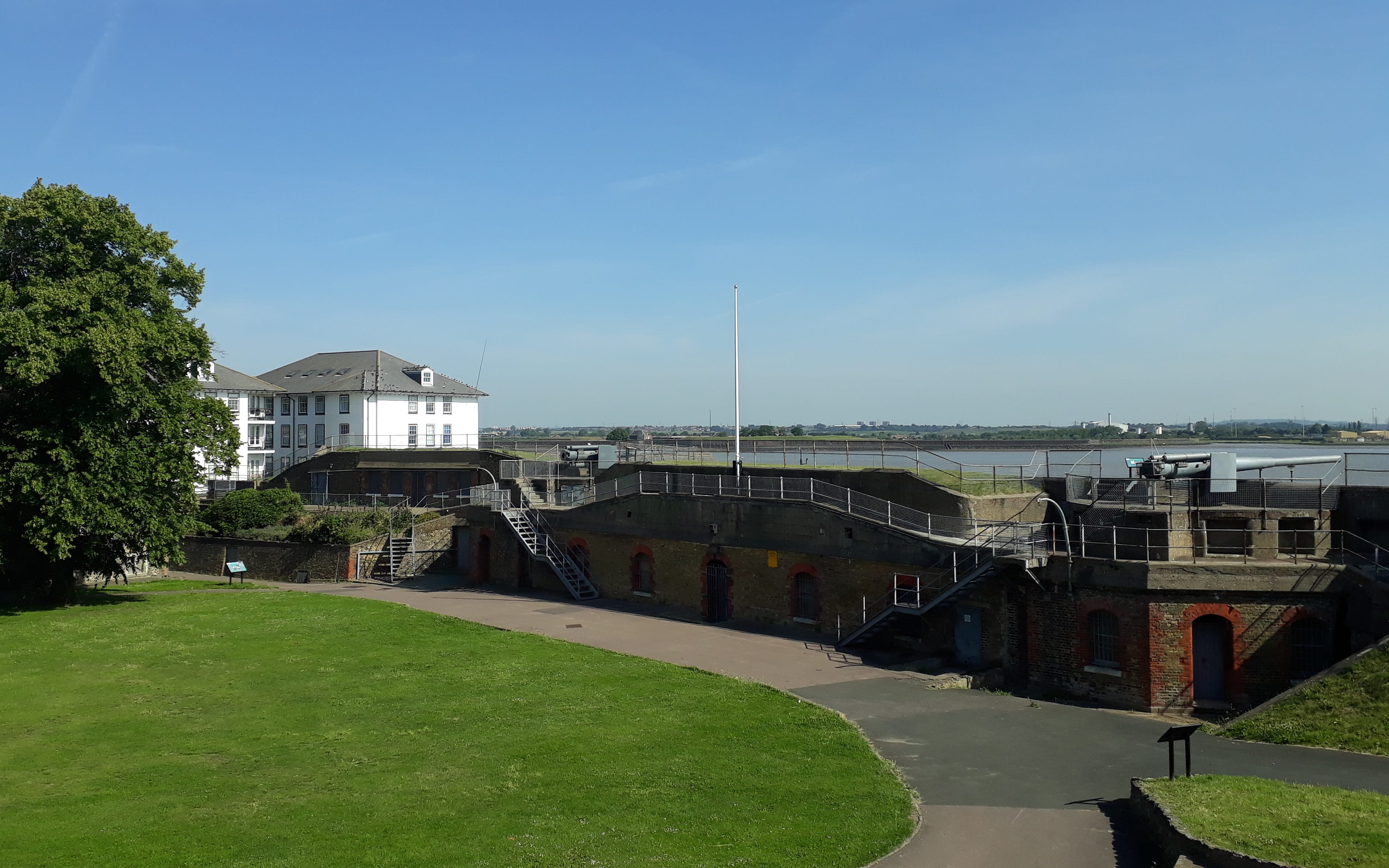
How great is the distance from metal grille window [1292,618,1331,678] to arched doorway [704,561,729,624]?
16.6 m

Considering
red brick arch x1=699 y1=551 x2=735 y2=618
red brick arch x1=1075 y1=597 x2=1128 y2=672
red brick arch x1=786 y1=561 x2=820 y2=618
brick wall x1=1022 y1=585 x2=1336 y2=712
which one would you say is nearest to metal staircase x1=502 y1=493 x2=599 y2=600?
red brick arch x1=699 y1=551 x2=735 y2=618

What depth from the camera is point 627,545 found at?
35844 millimetres

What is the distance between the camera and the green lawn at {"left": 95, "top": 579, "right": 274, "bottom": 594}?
130 ft

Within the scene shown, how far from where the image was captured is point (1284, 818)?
12422 millimetres

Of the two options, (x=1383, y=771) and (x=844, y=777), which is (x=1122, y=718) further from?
(x=844, y=777)

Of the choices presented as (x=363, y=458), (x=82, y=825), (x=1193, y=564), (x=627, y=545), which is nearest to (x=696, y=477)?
(x=627, y=545)

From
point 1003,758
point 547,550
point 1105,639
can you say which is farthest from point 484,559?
point 1003,758

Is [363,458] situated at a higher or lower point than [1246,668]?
higher

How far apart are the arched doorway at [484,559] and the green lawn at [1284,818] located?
31437 mm

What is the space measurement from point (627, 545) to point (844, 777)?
20560 mm

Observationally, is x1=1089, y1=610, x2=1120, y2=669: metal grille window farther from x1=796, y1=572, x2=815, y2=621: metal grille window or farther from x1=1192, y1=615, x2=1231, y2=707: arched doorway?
x1=796, y1=572, x2=815, y2=621: metal grille window

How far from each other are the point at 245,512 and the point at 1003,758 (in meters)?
41.7

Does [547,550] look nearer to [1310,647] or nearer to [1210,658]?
[1210,658]

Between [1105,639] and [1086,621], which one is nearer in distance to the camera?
[1105,639]
